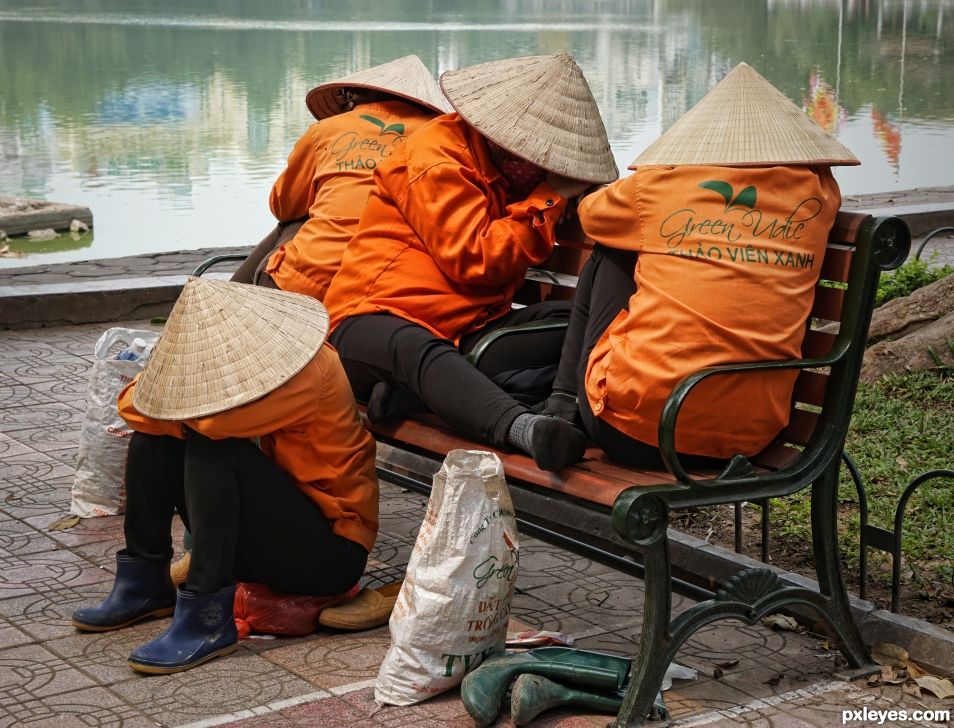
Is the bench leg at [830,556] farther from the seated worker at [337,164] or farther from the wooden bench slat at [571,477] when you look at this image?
the seated worker at [337,164]

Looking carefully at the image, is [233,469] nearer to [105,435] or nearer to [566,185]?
[105,435]

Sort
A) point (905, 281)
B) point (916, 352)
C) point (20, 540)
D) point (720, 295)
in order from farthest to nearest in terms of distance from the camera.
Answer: point (905, 281) < point (916, 352) < point (20, 540) < point (720, 295)

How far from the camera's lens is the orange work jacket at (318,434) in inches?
130

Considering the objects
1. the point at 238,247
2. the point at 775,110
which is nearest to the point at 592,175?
the point at 775,110

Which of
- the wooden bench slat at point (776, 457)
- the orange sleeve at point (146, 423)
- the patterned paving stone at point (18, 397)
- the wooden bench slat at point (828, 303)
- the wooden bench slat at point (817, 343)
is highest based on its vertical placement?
the wooden bench slat at point (828, 303)

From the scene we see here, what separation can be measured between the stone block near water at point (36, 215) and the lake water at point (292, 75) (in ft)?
1.30

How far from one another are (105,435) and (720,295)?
7.17 ft

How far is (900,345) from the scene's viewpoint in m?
5.71

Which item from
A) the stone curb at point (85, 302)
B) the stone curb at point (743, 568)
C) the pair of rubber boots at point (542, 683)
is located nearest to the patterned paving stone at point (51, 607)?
the stone curb at point (743, 568)

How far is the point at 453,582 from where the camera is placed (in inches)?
122

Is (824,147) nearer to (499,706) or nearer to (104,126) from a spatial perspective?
(499,706)

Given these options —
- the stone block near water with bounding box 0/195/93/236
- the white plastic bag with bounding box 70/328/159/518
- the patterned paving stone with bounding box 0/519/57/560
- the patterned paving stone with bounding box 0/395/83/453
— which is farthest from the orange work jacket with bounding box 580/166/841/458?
the stone block near water with bounding box 0/195/93/236

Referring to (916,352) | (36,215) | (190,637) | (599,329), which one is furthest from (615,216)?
(36,215)

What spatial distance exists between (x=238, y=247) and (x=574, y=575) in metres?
7.06
